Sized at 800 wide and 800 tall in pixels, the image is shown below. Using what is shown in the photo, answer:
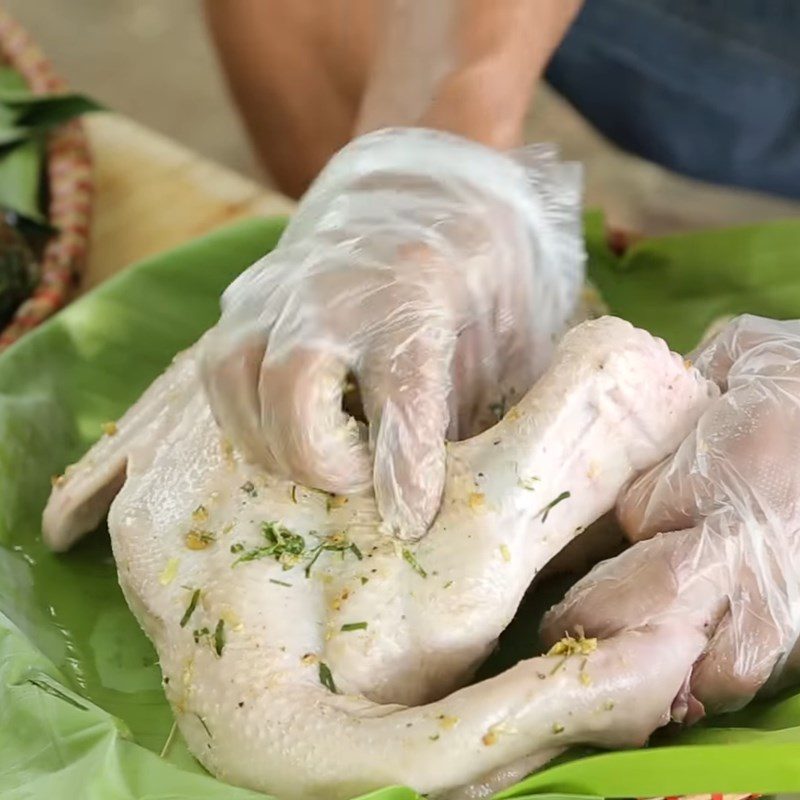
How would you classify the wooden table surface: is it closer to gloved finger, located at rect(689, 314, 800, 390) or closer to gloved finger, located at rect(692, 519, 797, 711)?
gloved finger, located at rect(689, 314, 800, 390)

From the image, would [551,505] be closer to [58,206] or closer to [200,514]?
[200,514]

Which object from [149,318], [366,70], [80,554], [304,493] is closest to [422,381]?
[304,493]

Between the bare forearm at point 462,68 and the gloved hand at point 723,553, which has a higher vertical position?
the bare forearm at point 462,68

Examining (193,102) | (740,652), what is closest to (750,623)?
(740,652)

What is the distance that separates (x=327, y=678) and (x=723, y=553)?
0.31m

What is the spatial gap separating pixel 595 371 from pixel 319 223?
27cm

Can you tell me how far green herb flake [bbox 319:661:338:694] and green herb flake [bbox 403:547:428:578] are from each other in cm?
10

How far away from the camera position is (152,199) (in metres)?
1.76

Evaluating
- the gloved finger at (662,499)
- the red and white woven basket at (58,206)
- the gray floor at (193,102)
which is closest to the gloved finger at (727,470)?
the gloved finger at (662,499)

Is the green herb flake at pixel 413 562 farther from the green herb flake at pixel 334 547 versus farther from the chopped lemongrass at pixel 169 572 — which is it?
the chopped lemongrass at pixel 169 572

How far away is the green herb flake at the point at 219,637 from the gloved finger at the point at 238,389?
5.4 inches

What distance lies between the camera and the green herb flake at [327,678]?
0.88 m

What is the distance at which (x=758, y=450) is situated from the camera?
91 centimetres

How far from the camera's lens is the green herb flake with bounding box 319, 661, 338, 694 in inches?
34.8
